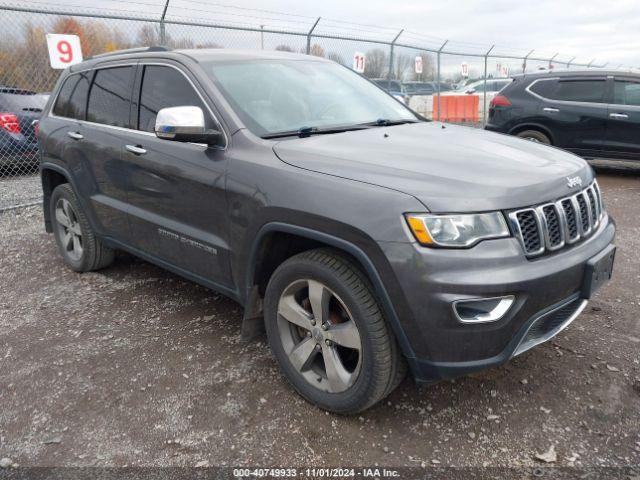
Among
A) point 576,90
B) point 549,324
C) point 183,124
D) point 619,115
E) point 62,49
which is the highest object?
point 62,49

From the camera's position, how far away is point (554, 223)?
2396 mm

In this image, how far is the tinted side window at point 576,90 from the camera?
8344 millimetres

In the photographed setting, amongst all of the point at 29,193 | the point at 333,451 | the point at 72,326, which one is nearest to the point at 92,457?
the point at 333,451

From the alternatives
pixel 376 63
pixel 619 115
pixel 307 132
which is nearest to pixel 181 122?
pixel 307 132

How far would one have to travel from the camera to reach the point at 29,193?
7906 mm

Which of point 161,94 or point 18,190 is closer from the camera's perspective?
point 161,94

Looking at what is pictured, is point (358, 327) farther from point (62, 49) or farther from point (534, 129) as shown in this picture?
point (534, 129)

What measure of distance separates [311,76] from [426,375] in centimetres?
216

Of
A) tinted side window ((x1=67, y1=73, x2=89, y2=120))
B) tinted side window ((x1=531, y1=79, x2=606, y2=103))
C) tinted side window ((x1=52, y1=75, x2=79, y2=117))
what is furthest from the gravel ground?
tinted side window ((x1=531, y1=79, x2=606, y2=103))

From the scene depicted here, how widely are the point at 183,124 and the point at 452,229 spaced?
1.49 metres

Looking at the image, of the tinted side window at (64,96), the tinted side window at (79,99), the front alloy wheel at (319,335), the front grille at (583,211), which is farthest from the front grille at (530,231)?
the tinted side window at (64,96)

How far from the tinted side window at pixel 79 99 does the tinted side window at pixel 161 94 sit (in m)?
0.93

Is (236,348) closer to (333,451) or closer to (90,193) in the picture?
(333,451)

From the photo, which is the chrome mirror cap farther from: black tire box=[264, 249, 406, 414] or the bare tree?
the bare tree
